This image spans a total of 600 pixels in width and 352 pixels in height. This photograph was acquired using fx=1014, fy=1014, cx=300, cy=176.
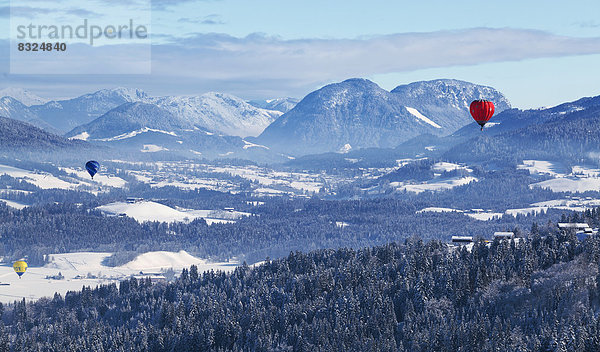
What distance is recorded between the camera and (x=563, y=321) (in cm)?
19925

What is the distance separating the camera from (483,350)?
19788 centimetres

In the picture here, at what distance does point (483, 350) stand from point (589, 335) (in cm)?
2078

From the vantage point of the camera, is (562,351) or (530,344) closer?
(562,351)

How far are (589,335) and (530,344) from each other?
11.3 meters

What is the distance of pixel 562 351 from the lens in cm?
18050

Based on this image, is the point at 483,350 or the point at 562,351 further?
the point at 483,350

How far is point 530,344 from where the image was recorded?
193 metres

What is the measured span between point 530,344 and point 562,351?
13.2 m

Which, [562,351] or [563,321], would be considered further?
[563,321]

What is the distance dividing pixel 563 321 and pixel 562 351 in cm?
1960

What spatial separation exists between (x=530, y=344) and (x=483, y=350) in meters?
9.51
